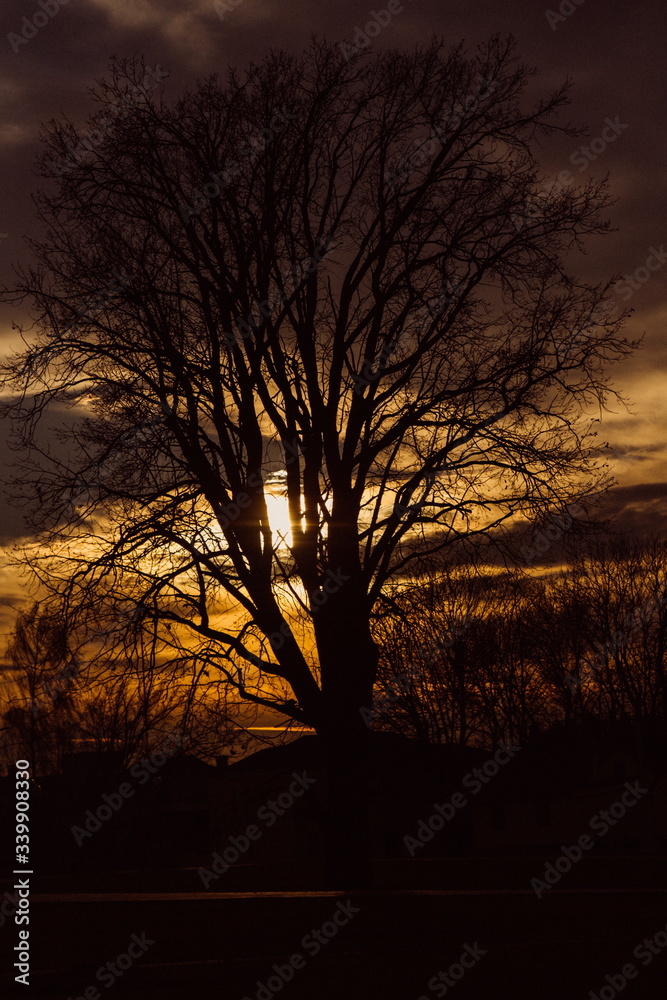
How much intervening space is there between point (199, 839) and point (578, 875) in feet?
234

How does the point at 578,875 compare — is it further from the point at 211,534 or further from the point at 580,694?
the point at 580,694

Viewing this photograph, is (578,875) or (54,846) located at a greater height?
(578,875)

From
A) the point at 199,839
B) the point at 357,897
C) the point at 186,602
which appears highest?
the point at 186,602

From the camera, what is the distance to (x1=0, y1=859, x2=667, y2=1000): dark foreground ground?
750 centimetres

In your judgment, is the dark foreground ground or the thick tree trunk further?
the thick tree trunk

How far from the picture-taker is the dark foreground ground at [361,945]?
295 inches

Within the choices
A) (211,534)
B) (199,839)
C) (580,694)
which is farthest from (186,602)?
(199,839)

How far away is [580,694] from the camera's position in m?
63.0

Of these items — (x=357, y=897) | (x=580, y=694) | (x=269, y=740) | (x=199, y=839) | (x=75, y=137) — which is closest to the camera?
(x=357, y=897)

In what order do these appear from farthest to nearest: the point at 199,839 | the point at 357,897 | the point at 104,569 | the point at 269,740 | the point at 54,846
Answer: the point at 199,839 < the point at 54,846 < the point at 269,740 < the point at 104,569 < the point at 357,897

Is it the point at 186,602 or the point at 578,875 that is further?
the point at 578,875

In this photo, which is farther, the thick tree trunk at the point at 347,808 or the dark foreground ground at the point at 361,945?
the thick tree trunk at the point at 347,808

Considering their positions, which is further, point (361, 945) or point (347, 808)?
point (347, 808)

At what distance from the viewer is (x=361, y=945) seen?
366 inches
